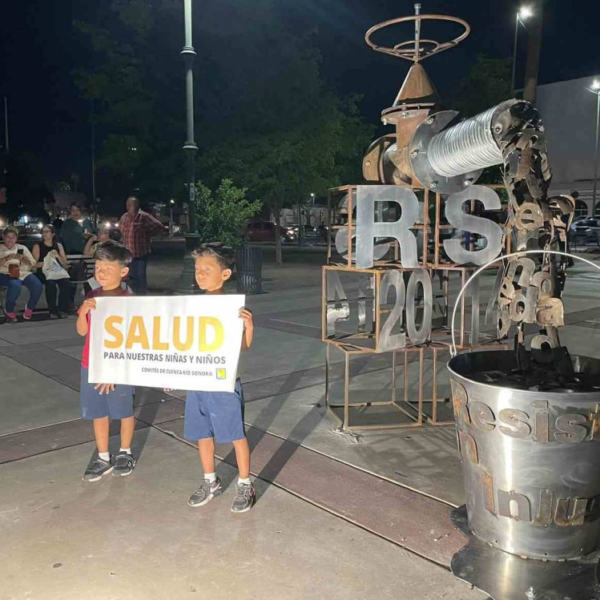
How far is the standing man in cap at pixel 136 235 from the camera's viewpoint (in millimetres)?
9992

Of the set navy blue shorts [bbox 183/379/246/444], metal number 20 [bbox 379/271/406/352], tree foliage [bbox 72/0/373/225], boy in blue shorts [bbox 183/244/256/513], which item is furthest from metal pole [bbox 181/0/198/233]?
navy blue shorts [bbox 183/379/246/444]

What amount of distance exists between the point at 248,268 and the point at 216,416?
371 inches

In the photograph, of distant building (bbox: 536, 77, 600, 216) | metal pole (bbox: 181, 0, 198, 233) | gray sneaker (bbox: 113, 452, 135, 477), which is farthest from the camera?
distant building (bbox: 536, 77, 600, 216)

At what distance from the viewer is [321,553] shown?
3006mm

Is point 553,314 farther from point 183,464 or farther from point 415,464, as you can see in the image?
point 183,464

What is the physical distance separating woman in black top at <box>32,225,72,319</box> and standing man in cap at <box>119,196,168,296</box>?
1.14 metres

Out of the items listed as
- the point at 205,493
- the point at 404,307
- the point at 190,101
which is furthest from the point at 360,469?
the point at 190,101

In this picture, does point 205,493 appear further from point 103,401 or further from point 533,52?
point 533,52

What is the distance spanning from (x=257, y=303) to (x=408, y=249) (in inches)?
282

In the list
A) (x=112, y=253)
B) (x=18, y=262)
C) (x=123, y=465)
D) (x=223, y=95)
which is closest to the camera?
(x=112, y=253)

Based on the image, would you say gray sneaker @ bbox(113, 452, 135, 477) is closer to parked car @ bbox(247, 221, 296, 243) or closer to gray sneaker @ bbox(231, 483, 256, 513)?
gray sneaker @ bbox(231, 483, 256, 513)

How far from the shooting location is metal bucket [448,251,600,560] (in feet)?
8.96

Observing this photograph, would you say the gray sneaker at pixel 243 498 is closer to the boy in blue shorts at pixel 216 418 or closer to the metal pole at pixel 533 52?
the boy in blue shorts at pixel 216 418

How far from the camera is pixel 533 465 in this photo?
9.26ft
